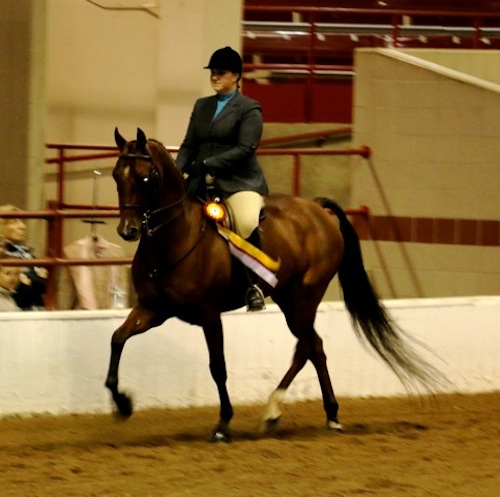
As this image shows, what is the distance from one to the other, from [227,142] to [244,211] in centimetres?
44

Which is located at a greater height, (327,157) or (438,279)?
(327,157)

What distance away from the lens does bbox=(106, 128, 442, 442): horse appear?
7.32 metres

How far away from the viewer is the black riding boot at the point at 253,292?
7.86 metres

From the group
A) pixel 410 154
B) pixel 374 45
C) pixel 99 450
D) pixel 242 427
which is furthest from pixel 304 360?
pixel 374 45

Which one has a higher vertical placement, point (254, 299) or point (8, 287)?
point (254, 299)

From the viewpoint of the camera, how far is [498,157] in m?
11.0

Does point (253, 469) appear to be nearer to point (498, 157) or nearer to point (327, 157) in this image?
point (498, 157)

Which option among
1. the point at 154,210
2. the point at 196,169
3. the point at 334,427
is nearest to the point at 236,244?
the point at 196,169

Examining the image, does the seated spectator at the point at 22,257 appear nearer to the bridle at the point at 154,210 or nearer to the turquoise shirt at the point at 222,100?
the bridle at the point at 154,210

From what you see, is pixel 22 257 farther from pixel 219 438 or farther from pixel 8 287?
pixel 219 438

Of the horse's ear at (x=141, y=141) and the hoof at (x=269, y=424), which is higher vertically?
the horse's ear at (x=141, y=141)

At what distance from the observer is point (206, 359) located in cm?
916

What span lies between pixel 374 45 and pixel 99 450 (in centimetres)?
917

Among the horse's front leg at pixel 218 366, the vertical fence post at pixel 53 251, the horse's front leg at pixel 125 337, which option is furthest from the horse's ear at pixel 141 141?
the vertical fence post at pixel 53 251
